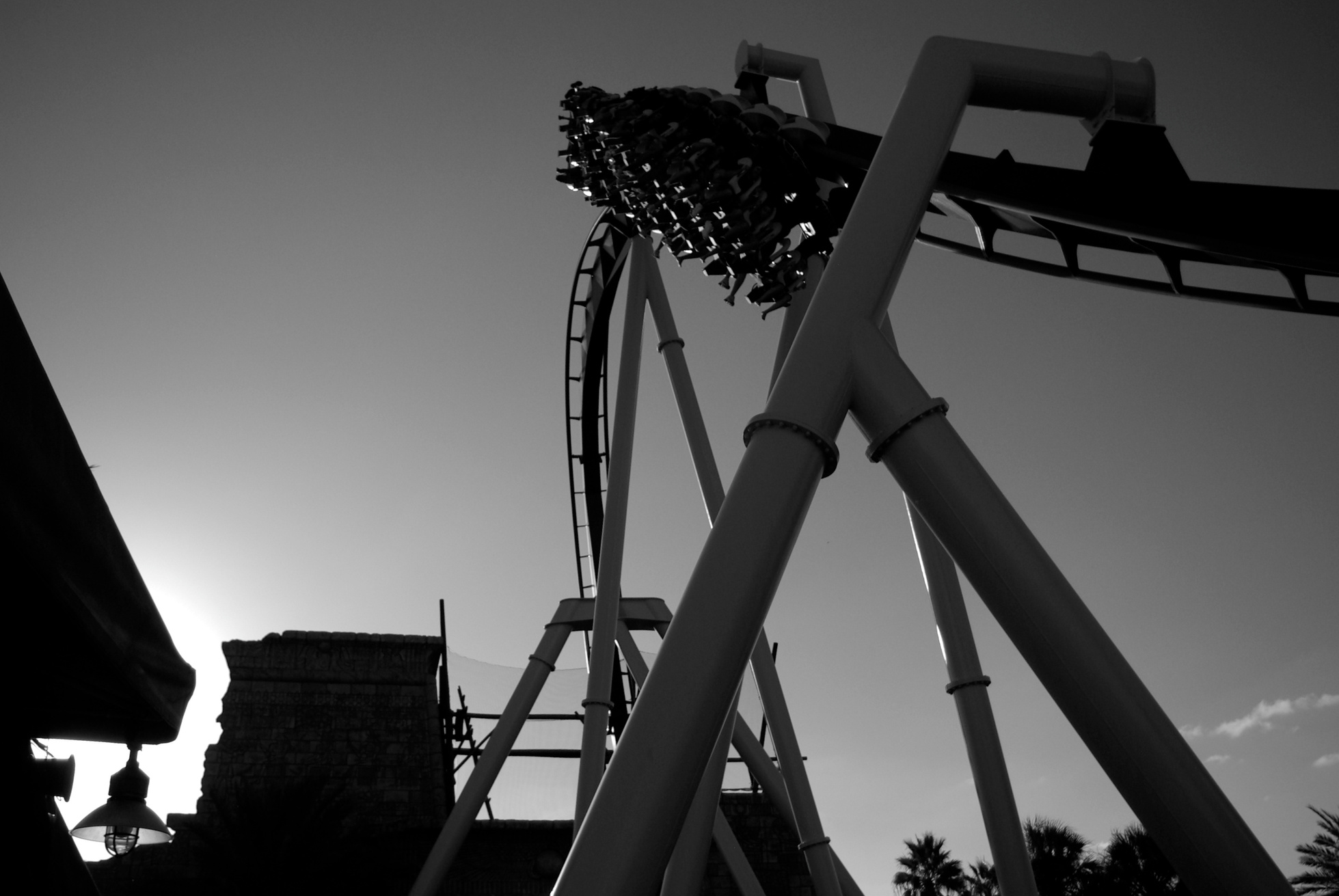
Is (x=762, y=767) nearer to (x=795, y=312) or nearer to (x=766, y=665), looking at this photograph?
(x=766, y=665)

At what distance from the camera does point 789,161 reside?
5516 mm

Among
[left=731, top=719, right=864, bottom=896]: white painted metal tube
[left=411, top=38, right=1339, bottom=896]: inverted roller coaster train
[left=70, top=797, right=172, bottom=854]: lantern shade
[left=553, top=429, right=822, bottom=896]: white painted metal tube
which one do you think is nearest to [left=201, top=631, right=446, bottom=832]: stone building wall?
[left=731, top=719, right=864, bottom=896]: white painted metal tube

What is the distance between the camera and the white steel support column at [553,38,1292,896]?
257 cm

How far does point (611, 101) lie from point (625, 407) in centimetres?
291

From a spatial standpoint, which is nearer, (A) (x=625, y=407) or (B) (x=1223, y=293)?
(B) (x=1223, y=293)

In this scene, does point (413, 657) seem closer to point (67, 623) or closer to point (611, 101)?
point (611, 101)

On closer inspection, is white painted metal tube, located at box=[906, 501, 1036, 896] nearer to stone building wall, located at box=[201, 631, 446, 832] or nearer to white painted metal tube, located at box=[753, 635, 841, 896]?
white painted metal tube, located at box=[753, 635, 841, 896]

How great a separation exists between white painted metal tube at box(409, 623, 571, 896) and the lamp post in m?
4.48

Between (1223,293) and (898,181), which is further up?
(1223,293)

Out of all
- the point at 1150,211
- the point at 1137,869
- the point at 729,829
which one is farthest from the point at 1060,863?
the point at 1150,211

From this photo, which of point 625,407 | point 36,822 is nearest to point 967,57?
point 36,822

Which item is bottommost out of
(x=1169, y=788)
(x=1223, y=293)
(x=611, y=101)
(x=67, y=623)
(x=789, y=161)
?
(x=1169, y=788)

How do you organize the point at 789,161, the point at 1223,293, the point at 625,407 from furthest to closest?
the point at 625,407 → the point at 789,161 → the point at 1223,293

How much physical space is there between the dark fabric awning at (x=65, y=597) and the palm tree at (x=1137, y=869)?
16.9 meters
